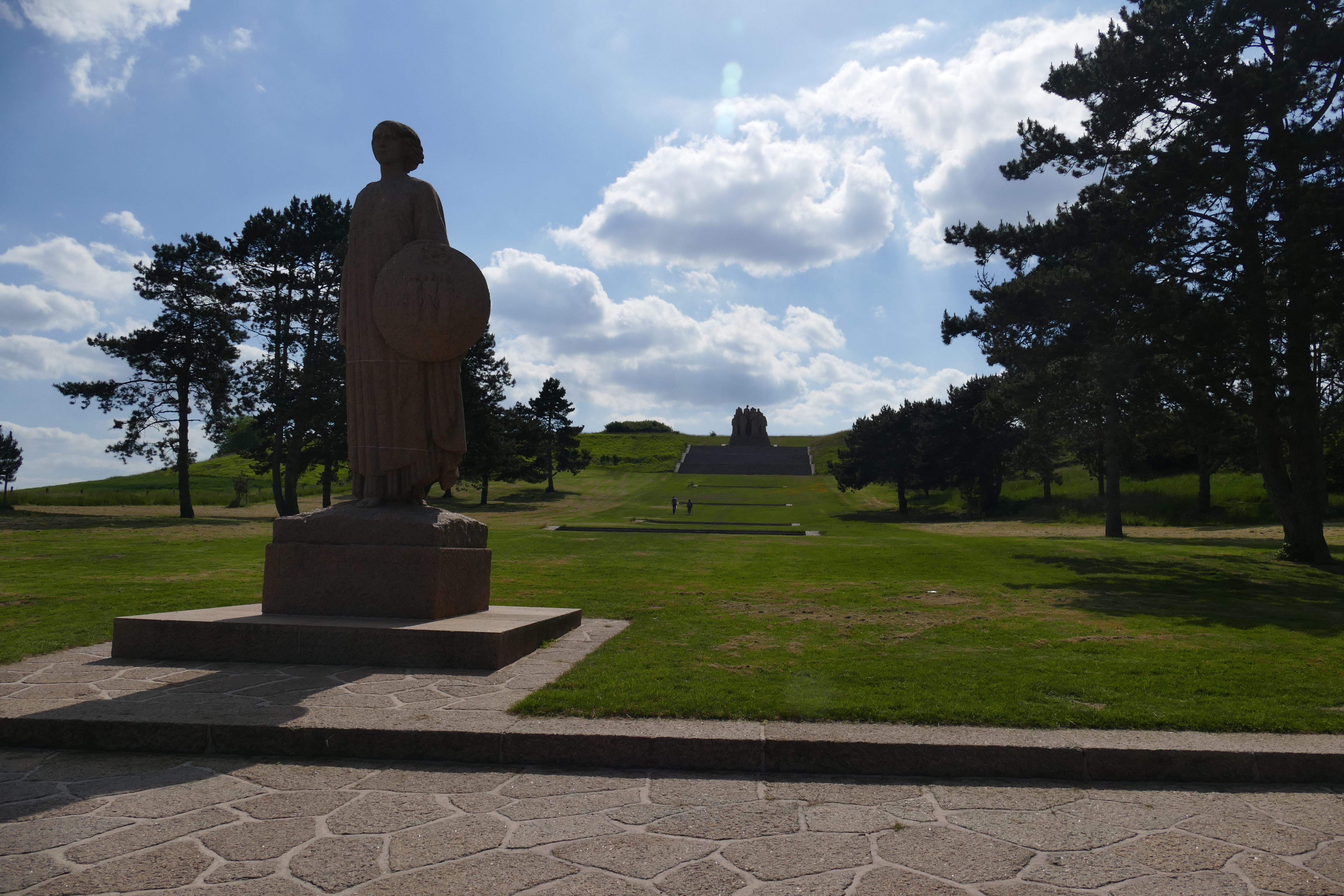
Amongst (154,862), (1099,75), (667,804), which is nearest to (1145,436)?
(1099,75)

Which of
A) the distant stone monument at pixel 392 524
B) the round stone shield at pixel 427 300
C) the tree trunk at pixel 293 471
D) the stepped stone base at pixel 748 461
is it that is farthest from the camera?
the stepped stone base at pixel 748 461

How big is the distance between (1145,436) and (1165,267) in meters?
4.36

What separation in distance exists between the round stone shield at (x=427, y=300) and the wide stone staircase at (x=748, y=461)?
59.1 metres

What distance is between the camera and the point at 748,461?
7062 cm

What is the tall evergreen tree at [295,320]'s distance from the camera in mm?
31156

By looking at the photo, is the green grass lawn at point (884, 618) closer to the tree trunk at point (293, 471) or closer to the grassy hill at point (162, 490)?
the tree trunk at point (293, 471)

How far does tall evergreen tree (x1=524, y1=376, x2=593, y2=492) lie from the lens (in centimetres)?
5522

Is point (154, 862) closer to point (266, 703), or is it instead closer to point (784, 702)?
point (266, 703)

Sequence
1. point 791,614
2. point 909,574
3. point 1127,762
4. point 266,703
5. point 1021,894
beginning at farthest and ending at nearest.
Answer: point 909,574 → point 791,614 → point 266,703 → point 1127,762 → point 1021,894

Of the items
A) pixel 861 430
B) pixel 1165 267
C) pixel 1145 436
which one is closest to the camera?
pixel 1165 267

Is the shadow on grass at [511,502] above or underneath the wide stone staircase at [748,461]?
underneath

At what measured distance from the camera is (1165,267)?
14.8 metres

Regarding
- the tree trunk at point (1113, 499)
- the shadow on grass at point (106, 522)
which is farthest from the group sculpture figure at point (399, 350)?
the tree trunk at point (1113, 499)

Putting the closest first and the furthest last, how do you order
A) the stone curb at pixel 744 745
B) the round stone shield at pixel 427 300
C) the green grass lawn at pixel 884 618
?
the stone curb at pixel 744 745, the green grass lawn at pixel 884 618, the round stone shield at pixel 427 300
